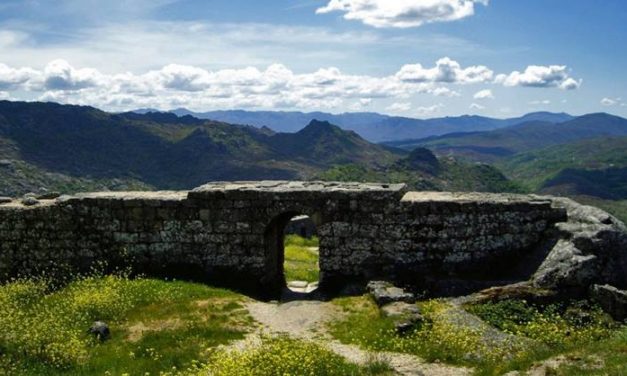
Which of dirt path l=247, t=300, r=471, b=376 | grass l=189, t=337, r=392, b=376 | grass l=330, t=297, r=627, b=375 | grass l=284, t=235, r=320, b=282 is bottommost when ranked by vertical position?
grass l=284, t=235, r=320, b=282

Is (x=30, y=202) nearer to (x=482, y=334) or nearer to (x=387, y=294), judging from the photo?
(x=387, y=294)

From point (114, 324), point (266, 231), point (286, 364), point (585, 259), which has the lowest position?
point (114, 324)

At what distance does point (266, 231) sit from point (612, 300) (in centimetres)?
1085

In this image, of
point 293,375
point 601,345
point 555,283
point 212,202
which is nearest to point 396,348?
point 293,375

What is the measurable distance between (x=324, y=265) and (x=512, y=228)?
20.9 ft

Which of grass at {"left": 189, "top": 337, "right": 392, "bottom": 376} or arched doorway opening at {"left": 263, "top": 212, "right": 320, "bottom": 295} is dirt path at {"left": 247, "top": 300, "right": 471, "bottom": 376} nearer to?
grass at {"left": 189, "top": 337, "right": 392, "bottom": 376}

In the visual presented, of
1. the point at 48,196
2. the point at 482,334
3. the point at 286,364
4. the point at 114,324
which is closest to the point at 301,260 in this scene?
the point at 48,196

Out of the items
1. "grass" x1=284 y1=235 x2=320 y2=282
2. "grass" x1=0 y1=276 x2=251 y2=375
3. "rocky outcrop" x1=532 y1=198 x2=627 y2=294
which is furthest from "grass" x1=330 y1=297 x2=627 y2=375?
"grass" x1=284 y1=235 x2=320 y2=282

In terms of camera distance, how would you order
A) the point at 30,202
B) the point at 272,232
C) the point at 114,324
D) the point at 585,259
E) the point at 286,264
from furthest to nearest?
1. the point at 286,264
2. the point at 30,202
3. the point at 272,232
4. the point at 585,259
5. the point at 114,324

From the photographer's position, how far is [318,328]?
635 inches

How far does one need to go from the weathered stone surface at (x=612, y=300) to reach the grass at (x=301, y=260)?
1097 centimetres

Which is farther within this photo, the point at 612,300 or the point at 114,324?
the point at 612,300

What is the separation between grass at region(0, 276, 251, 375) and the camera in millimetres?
A: 12883

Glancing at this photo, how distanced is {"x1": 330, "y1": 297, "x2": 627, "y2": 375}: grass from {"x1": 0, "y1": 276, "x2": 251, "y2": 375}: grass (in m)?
3.37
